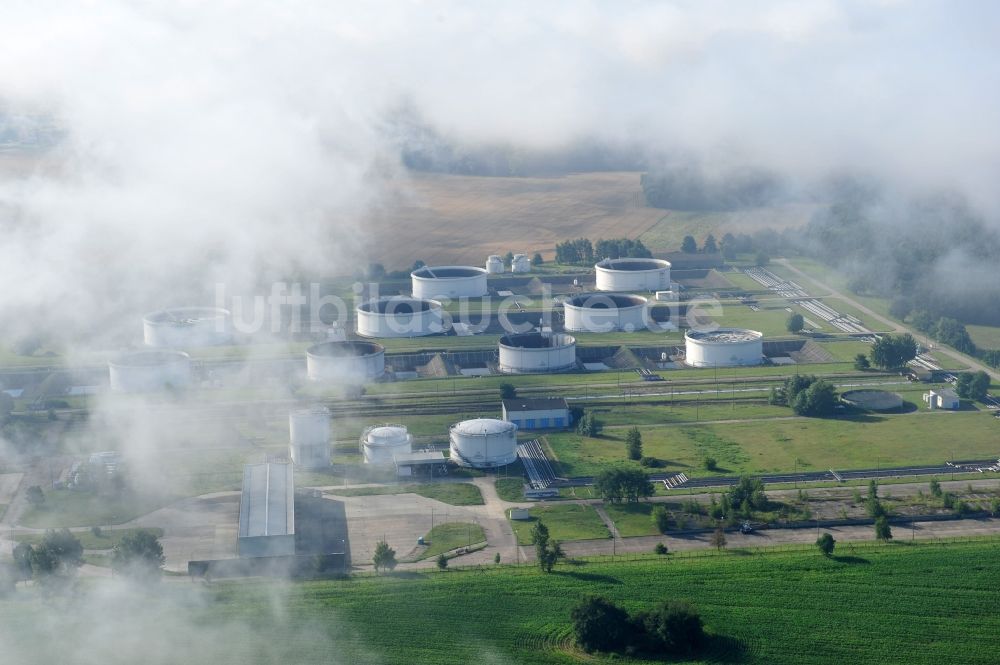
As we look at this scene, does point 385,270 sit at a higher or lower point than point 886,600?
higher

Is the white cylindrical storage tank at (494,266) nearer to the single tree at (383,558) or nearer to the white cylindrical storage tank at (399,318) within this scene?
the white cylindrical storage tank at (399,318)

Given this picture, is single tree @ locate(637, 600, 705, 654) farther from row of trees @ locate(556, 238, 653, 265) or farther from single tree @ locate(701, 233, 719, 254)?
single tree @ locate(701, 233, 719, 254)

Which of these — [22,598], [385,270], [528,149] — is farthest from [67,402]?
[528,149]

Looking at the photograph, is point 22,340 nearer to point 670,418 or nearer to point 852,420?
point 670,418

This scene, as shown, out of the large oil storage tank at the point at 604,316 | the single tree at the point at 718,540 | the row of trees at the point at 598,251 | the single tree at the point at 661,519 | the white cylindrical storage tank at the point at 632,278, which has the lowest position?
the single tree at the point at 718,540

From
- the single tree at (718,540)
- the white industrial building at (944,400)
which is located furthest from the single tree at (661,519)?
the white industrial building at (944,400)

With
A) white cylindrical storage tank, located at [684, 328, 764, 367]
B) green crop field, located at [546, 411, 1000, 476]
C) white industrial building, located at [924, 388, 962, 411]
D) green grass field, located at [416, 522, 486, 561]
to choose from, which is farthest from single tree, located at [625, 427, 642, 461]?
white cylindrical storage tank, located at [684, 328, 764, 367]
